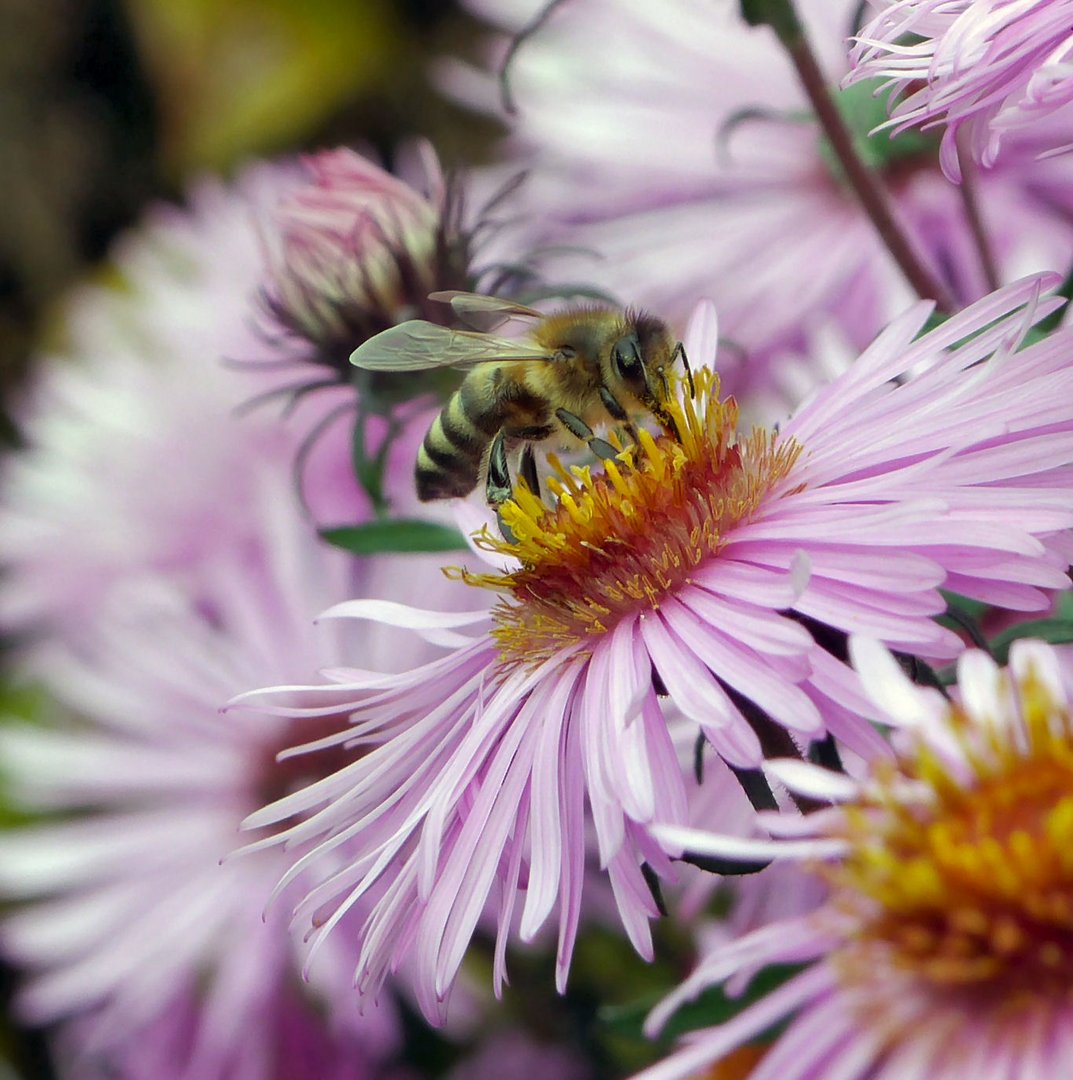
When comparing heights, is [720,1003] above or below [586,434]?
below

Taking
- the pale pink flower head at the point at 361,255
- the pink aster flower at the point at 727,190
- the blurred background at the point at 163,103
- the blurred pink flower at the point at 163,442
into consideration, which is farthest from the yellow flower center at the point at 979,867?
the blurred background at the point at 163,103

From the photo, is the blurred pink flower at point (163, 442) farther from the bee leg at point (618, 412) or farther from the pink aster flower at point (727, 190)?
the bee leg at point (618, 412)

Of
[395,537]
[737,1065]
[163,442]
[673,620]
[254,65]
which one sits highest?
[254,65]

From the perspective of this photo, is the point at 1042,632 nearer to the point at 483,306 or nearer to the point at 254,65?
the point at 483,306

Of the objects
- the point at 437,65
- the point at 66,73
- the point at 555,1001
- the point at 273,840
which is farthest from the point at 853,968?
the point at 66,73

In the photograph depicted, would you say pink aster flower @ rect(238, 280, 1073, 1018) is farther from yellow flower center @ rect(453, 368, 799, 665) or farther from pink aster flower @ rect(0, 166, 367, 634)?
pink aster flower @ rect(0, 166, 367, 634)

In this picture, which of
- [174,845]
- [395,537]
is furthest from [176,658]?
[395,537]
